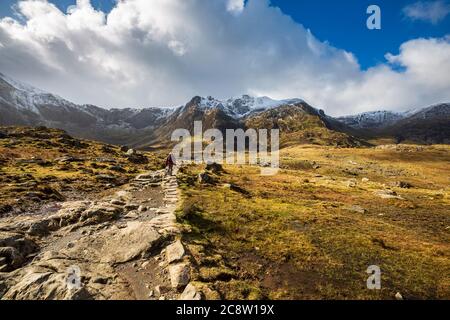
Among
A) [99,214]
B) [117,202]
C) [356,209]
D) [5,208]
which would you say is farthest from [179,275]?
[356,209]

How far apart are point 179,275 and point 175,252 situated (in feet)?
8.85

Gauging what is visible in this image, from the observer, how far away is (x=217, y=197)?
3750 cm

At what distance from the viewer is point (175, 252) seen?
1862 cm

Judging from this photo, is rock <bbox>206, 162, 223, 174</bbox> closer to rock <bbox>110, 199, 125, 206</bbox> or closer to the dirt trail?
rock <bbox>110, 199, 125, 206</bbox>

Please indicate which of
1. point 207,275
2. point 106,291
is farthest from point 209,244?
point 106,291

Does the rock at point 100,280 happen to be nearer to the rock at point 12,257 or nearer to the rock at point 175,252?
the rock at point 175,252

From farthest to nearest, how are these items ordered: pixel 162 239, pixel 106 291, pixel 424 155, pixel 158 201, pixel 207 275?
pixel 424 155
pixel 158 201
pixel 162 239
pixel 207 275
pixel 106 291

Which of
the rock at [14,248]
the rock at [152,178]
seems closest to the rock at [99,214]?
the rock at [14,248]

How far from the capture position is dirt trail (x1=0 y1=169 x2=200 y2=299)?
564 inches

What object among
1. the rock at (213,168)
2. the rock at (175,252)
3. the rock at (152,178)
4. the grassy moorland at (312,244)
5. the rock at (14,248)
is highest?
the rock at (213,168)

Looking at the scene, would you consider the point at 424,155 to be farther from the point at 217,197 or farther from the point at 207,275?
the point at 207,275

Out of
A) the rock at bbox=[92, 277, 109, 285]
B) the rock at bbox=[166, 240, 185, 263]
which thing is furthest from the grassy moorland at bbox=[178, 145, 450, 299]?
the rock at bbox=[92, 277, 109, 285]

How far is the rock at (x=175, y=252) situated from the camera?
18.0 meters

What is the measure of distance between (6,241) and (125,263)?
699cm
